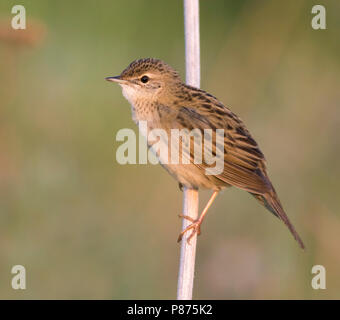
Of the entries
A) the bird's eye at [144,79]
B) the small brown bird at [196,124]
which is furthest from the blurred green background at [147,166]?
the bird's eye at [144,79]

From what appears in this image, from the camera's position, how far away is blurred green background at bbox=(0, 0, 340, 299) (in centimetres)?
545

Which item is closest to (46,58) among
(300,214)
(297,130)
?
(297,130)

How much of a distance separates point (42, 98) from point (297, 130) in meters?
2.75

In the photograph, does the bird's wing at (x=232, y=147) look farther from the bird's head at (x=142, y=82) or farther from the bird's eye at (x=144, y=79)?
the bird's eye at (x=144, y=79)

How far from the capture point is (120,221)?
599cm

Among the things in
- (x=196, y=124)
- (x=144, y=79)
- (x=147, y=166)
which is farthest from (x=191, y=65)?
(x=147, y=166)

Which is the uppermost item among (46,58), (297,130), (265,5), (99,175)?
(265,5)

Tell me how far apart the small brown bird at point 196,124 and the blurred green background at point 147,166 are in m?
0.94

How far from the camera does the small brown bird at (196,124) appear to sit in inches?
188

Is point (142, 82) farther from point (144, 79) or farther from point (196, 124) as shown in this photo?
point (196, 124)

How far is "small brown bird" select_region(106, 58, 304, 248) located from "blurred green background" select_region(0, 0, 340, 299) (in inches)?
36.8

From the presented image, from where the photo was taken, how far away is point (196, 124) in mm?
4805

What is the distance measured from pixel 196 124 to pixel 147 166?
80.6 inches
